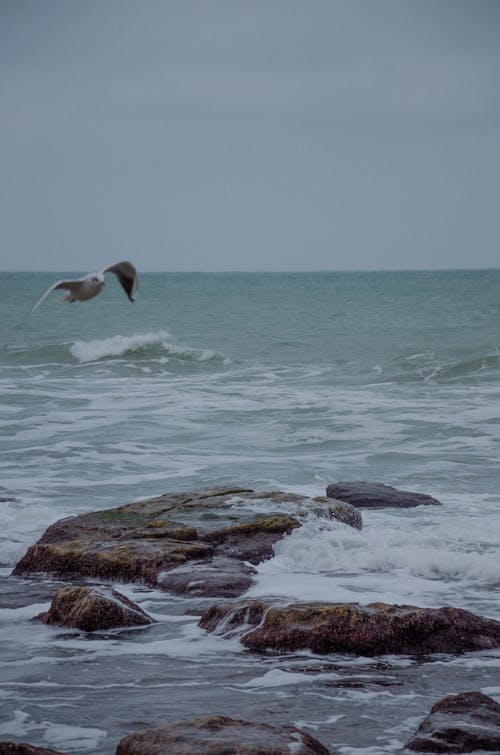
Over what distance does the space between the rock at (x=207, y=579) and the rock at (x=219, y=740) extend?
301 centimetres

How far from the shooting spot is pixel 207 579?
7840 millimetres

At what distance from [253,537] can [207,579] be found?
4.33 feet

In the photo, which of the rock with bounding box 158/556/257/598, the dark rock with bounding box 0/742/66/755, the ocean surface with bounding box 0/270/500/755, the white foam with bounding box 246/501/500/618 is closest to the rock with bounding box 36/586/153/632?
the ocean surface with bounding box 0/270/500/755

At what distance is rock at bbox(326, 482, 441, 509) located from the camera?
35.7 feet

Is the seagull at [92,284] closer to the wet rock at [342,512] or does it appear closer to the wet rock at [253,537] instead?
the wet rock at [253,537]

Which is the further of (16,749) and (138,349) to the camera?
(138,349)

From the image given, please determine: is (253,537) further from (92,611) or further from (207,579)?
(92,611)

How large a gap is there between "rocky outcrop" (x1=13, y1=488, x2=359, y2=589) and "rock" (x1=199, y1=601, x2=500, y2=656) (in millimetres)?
1819

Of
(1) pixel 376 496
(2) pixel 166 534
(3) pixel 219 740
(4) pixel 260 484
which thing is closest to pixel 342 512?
(1) pixel 376 496

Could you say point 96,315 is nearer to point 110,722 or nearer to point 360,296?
point 360,296

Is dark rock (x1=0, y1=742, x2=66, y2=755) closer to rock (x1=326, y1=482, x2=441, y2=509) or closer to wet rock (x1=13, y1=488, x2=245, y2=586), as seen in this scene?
wet rock (x1=13, y1=488, x2=245, y2=586)

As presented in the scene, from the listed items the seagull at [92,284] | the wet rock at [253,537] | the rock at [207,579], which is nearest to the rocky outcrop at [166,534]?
the wet rock at [253,537]

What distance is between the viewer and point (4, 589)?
7.94 meters

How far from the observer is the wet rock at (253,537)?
8773 mm
